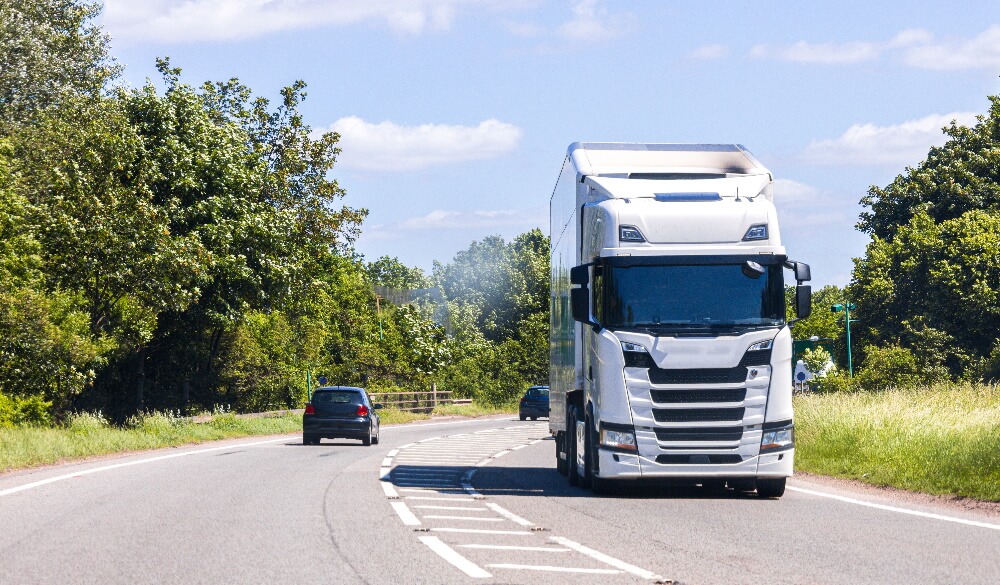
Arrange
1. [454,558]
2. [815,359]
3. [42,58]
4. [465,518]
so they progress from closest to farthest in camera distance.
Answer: [454,558]
[465,518]
[42,58]
[815,359]

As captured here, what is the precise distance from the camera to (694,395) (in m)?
13.9

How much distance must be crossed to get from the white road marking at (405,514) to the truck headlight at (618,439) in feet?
7.95

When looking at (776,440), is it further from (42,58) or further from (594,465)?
(42,58)

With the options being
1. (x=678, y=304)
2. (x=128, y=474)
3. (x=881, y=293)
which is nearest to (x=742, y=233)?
(x=678, y=304)

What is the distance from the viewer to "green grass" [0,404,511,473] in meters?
22.5

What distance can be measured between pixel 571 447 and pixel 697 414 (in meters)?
2.94

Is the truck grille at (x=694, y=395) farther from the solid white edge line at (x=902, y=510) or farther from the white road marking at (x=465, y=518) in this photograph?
the white road marking at (x=465, y=518)

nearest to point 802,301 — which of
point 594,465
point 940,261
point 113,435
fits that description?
point 594,465

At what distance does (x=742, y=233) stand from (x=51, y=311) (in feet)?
67.0

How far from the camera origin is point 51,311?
29469 mm

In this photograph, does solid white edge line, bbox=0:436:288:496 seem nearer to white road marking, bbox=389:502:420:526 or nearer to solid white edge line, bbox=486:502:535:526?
white road marking, bbox=389:502:420:526

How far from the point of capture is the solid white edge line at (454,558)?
329 inches

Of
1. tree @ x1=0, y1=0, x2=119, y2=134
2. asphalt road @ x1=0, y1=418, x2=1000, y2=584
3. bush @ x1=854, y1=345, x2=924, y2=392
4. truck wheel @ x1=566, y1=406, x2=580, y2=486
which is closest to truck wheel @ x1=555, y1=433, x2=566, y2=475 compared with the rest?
asphalt road @ x1=0, y1=418, x2=1000, y2=584

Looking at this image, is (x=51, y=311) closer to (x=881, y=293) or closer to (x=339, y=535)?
(x=339, y=535)
